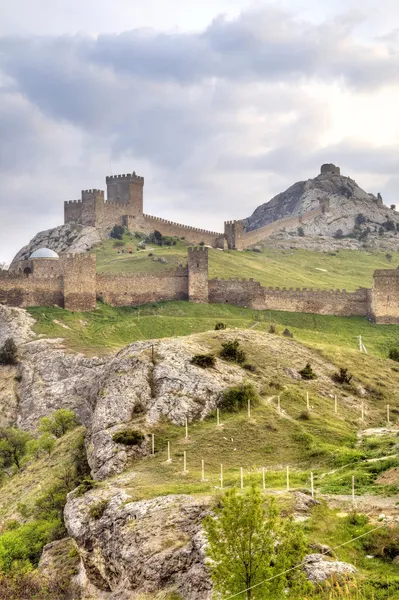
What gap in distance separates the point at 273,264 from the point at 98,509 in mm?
97664

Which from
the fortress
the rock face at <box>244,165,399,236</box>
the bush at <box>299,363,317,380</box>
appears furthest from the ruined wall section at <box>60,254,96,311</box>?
the rock face at <box>244,165,399,236</box>

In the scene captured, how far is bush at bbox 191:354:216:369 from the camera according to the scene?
4934 centimetres

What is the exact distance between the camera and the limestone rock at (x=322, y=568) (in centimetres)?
2309

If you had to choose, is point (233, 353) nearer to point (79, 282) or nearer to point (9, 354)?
point (9, 354)

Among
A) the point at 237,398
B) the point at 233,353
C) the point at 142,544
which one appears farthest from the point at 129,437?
the point at 233,353

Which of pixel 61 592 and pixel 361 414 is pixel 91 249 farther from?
pixel 61 592

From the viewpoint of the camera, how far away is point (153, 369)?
48.0 meters

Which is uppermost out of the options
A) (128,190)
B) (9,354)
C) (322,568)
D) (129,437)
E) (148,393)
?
(128,190)

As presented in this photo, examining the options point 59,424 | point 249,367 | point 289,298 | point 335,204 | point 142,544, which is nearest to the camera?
point 142,544

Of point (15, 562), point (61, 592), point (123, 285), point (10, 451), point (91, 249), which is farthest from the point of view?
point (91, 249)

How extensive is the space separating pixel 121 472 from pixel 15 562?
6.78 metres

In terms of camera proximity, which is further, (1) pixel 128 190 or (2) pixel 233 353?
(1) pixel 128 190

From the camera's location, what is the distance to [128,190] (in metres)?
138

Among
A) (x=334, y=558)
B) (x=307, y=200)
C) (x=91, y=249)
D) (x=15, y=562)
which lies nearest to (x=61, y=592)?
(x=15, y=562)
